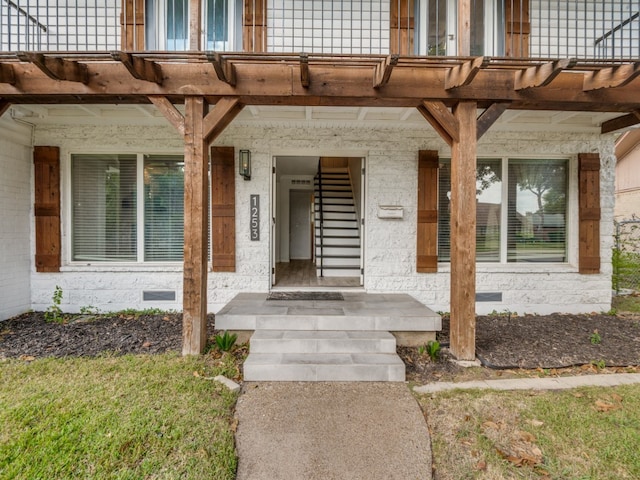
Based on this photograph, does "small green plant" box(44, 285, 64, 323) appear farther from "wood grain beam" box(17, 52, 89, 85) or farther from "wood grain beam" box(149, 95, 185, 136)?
"wood grain beam" box(149, 95, 185, 136)

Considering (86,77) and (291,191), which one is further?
(291,191)

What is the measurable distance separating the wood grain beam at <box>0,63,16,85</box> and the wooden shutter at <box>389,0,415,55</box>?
4276mm

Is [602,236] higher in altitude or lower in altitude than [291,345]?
higher

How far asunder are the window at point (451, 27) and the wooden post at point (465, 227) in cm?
177

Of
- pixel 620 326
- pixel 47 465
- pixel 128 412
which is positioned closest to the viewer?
pixel 47 465

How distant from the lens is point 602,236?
473cm

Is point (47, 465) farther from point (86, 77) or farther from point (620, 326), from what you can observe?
point (620, 326)

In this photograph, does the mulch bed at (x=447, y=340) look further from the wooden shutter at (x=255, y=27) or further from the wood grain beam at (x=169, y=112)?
the wooden shutter at (x=255, y=27)

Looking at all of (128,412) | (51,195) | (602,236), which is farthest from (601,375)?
(51,195)

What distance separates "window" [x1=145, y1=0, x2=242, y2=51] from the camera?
14.1ft

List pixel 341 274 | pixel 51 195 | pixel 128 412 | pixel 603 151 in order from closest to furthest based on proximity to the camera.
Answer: pixel 128 412 → pixel 51 195 → pixel 603 151 → pixel 341 274

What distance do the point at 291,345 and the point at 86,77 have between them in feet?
10.9

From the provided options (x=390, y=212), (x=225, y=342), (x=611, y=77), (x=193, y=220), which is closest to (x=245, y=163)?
(x=193, y=220)

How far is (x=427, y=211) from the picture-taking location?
4547 millimetres
